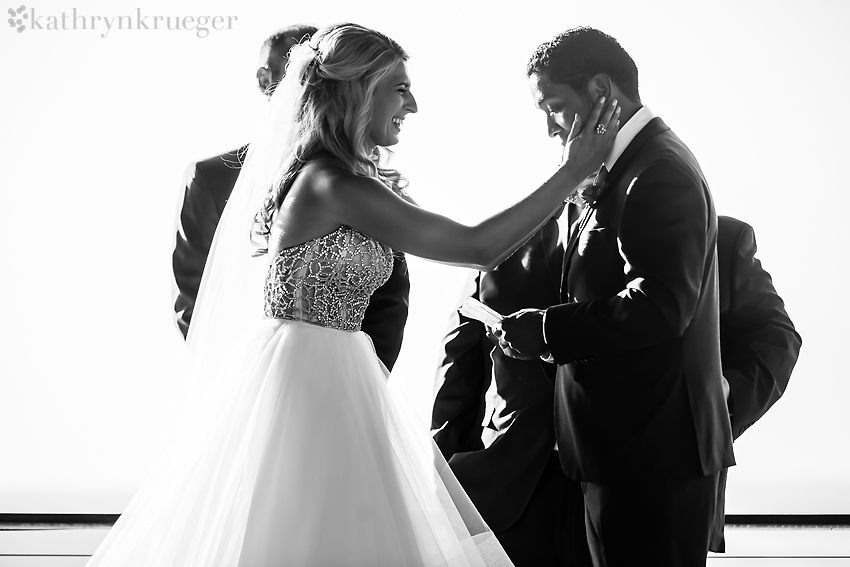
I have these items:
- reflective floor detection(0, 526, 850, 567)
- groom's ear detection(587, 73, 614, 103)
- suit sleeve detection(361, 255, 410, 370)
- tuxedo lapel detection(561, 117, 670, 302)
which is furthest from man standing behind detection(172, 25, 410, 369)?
reflective floor detection(0, 526, 850, 567)

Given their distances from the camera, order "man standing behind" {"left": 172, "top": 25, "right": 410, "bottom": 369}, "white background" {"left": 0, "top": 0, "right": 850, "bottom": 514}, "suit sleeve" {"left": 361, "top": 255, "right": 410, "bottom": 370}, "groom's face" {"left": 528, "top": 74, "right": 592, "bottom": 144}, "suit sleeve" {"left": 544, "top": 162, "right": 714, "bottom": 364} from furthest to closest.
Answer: "white background" {"left": 0, "top": 0, "right": 850, "bottom": 514} < "man standing behind" {"left": 172, "top": 25, "right": 410, "bottom": 369} < "suit sleeve" {"left": 361, "top": 255, "right": 410, "bottom": 370} < "groom's face" {"left": 528, "top": 74, "right": 592, "bottom": 144} < "suit sleeve" {"left": 544, "top": 162, "right": 714, "bottom": 364}

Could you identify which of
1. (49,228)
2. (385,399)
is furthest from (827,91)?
(49,228)

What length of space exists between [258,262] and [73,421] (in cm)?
257

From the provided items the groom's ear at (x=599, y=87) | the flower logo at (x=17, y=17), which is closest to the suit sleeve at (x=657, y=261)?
the groom's ear at (x=599, y=87)

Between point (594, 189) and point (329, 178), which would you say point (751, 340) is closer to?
point (594, 189)

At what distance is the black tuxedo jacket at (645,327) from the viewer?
1606 millimetres

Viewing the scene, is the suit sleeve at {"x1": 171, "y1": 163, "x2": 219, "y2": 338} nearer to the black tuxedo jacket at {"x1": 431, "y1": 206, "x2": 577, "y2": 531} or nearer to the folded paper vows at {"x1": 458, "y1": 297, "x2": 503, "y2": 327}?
the black tuxedo jacket at {"x1": 431, "y1": 206, "x2": 577, "y2": 531}

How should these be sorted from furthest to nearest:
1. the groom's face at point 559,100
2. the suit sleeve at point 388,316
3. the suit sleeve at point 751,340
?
1. the suit sleeve at point 388,316
2. the suit sleeve at point 751,340
3. the groom's face at point 559,100

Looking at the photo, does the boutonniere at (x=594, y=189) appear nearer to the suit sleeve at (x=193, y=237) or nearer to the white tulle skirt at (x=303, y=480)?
the white tulle skirt at (x=303, y=480)

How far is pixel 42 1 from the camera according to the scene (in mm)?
4547

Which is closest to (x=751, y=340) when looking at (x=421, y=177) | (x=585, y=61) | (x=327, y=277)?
(x=585, y=61)

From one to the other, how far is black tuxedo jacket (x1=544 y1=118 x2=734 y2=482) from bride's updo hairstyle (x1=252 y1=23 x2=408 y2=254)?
A: 1.72 feet

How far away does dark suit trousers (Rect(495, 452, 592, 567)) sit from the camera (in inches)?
85.4

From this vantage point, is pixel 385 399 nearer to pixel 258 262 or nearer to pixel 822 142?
pixel 258 262
